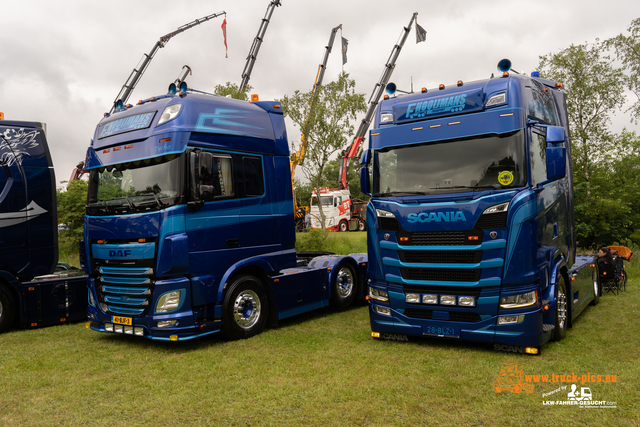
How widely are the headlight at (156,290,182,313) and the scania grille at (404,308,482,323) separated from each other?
3.06 metres

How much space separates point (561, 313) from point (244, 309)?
179 inches

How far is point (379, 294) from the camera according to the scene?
265 inches

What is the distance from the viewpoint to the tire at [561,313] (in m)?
6.39

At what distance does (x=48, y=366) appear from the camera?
20.3 ft

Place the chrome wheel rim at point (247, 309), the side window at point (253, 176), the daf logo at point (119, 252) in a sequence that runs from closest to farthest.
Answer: the daf logo at point (119, 252) < the chrome wheel rim at point (247, 309) < the side window at point (253, 176)

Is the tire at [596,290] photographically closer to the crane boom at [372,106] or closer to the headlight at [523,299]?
the headlight at [523,299]

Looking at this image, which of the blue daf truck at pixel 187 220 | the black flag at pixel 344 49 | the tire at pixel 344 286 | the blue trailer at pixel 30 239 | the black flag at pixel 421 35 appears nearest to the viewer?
the blue daf truck at pixel 187 220

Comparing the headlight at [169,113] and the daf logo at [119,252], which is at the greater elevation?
the headlight at [169,113]

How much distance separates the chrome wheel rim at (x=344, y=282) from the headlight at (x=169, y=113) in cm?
443

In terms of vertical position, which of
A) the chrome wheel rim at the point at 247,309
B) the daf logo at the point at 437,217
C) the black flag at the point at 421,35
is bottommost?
the chrome wheel rim at the point at 247,309

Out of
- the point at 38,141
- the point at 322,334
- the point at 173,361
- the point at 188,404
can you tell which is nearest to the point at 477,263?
the point at 322,334

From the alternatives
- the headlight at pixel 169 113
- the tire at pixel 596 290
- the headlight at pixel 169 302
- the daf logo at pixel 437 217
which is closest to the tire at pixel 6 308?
the headlight at pixel 169 302

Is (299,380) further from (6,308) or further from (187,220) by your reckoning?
(6,308)

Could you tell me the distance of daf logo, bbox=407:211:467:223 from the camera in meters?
5.87
